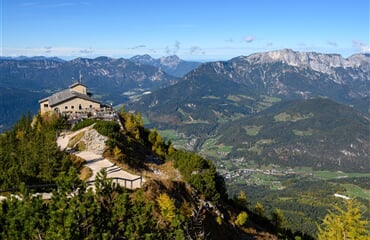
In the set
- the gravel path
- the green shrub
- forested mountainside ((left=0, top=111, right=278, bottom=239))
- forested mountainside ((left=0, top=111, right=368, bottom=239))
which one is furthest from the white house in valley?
the gravel path

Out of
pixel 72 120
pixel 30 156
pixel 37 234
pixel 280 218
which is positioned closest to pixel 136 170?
pixel 30 156

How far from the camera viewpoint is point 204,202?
49875 millimetres

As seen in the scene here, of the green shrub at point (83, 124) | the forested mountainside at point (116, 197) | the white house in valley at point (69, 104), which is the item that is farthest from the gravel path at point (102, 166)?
the white house in valley at point (69, 104)

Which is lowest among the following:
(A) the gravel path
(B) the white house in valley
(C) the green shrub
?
(A) the gravel path

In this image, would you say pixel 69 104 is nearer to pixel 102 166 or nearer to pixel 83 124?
pixel 83 124

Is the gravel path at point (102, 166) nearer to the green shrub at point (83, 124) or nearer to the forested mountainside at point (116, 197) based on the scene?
the forested mountainside at point (116, 197)

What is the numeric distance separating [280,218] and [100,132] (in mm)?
48177

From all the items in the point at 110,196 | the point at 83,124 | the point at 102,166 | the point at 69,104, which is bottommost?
the point at 102,166

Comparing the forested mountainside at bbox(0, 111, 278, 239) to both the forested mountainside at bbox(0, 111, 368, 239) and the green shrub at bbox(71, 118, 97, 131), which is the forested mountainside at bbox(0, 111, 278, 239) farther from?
the green shrub at bbox(71, 118, 97, 131)

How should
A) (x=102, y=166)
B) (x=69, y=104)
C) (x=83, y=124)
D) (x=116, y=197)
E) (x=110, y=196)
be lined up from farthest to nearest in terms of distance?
(x=69, y=104), (x=83, y=124), (x=102, y=166), (x=110, y=196), (x=116, y=197)

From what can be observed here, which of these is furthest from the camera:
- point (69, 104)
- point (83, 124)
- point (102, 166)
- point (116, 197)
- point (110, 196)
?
point (69, 104)

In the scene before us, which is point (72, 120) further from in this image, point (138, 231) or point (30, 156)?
point (138, 231)

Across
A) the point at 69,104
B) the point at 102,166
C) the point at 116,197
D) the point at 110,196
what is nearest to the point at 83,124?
the point at 69,104

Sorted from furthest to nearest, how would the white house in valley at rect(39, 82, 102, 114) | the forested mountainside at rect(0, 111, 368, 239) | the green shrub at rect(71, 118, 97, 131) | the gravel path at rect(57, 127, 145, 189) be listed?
1. the white house in valley at rect(39, 82, 102, 114)
2. the green shrub at rect(71, 118, 97, 131)
3. the gravel path at rect(57, 127, 145, 189)
4. the forested mountainside at rect(0, 111, 368, 239)
